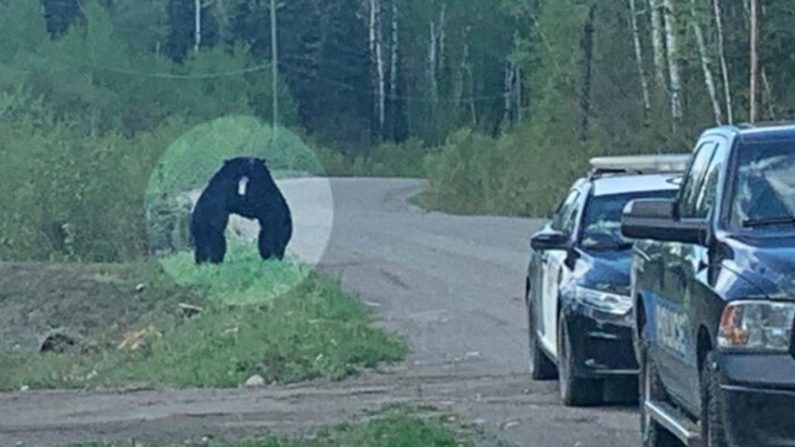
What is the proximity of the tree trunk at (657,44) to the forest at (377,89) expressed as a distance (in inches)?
4.4

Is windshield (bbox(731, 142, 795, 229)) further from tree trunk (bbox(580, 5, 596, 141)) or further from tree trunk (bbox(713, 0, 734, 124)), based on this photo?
tree trunk (bbox(580, 5, 596, 141))

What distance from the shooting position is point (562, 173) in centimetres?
5569

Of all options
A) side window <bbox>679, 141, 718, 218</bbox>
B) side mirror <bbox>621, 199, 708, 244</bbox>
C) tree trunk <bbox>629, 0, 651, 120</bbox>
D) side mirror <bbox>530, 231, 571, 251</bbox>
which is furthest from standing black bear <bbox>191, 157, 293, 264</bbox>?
tree trunk <bbox>629, 0, 651, 120</bbox>

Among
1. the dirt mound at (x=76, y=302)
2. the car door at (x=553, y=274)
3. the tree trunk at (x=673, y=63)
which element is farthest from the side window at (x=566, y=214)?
the tree trunk at (x=673, y=63)

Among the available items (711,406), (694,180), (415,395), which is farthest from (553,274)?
(711,406)

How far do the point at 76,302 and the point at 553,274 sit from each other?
14961 mm

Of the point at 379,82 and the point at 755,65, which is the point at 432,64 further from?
the point at 755,65

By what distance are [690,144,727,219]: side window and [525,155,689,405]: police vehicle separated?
3385 millimetres

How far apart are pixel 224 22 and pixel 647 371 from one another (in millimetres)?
83998

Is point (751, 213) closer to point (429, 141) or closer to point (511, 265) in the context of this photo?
point (511, 265)

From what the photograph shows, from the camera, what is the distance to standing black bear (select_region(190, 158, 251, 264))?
2902cm

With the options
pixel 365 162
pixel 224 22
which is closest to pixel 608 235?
pixel 365 162

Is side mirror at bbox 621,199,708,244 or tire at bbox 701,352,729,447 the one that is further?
side mirror at bbox 621,199,708,244

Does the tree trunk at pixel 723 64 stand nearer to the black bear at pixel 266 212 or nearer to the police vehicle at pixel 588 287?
the black bear at pixel 266 212
